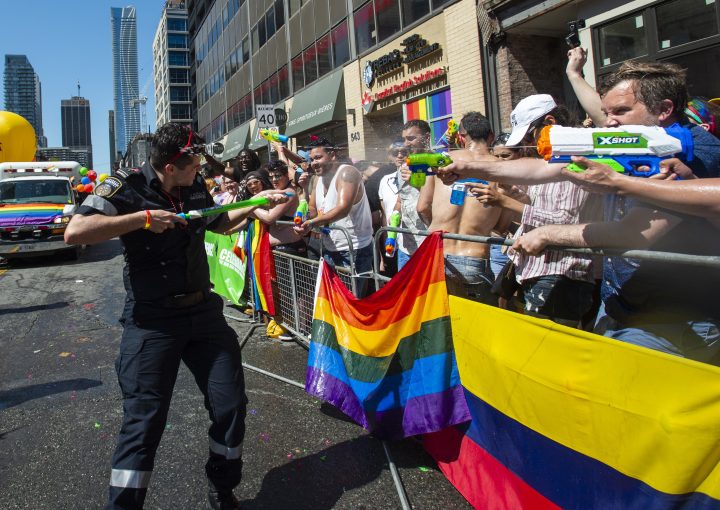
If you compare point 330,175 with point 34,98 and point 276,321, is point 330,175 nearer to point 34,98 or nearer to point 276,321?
point 276,321

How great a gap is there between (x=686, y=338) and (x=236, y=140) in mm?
30364

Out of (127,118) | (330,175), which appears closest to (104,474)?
(330,175)

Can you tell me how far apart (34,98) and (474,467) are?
770ft

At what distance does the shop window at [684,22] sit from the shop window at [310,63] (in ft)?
45.4

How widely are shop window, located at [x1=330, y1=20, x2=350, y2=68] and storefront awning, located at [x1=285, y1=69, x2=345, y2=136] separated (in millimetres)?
408

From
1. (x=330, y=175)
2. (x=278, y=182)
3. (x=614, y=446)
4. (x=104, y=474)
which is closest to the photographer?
(x=614, y=446)

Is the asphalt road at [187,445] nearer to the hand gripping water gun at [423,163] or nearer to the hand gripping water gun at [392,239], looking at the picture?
the hand gripping water gun at [392,239]

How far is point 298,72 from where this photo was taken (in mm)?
21625

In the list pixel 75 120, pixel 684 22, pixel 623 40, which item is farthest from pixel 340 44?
pixel 75 120

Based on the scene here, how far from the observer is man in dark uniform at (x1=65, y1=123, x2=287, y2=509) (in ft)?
8.06

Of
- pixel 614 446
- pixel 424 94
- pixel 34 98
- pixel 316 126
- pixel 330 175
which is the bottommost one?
pixel 614 446

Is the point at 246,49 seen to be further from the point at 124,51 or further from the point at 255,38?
the point at 124,51

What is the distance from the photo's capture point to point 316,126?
60.1ft

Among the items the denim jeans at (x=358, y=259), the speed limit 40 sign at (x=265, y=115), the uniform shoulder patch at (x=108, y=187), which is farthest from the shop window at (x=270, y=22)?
the uniform shoulder patch at (x=108, y=187)
